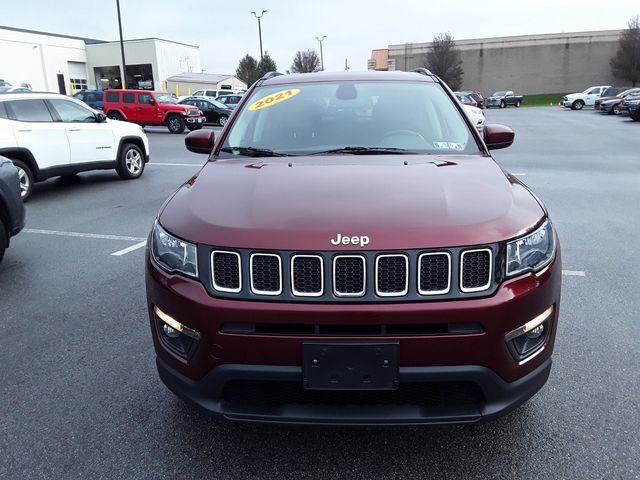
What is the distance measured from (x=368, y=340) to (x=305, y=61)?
86162mm

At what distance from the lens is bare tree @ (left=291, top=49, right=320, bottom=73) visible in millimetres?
81525

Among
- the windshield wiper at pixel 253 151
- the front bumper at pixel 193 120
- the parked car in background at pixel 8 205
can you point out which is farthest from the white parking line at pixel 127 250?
the front bumper at pixel 193 120

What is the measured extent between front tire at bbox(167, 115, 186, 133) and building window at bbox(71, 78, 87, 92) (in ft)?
149

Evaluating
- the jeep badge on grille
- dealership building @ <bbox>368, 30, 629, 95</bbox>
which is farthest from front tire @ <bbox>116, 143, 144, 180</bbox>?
dealership building @ <bbox>368, 30, 629, 95</bbox>

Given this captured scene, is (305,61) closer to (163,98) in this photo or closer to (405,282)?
(163,98)

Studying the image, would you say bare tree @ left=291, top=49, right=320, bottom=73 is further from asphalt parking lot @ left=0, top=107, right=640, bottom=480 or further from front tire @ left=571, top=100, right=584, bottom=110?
asphalt parking lot @ left=0, top=107, right=640, bottom=480

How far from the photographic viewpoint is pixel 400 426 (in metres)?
2.02

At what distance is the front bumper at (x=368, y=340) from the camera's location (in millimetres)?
Answer: 1987

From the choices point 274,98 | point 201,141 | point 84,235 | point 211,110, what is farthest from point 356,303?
point 211,110

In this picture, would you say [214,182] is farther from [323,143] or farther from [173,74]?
[173,74]

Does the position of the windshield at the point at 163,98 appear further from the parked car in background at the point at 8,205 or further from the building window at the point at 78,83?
the building window at the point at 78,83

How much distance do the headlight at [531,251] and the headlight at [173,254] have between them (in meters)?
1.25

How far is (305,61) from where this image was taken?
274 feet

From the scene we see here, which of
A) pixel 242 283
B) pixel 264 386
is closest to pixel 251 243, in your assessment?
pixel 242 283
